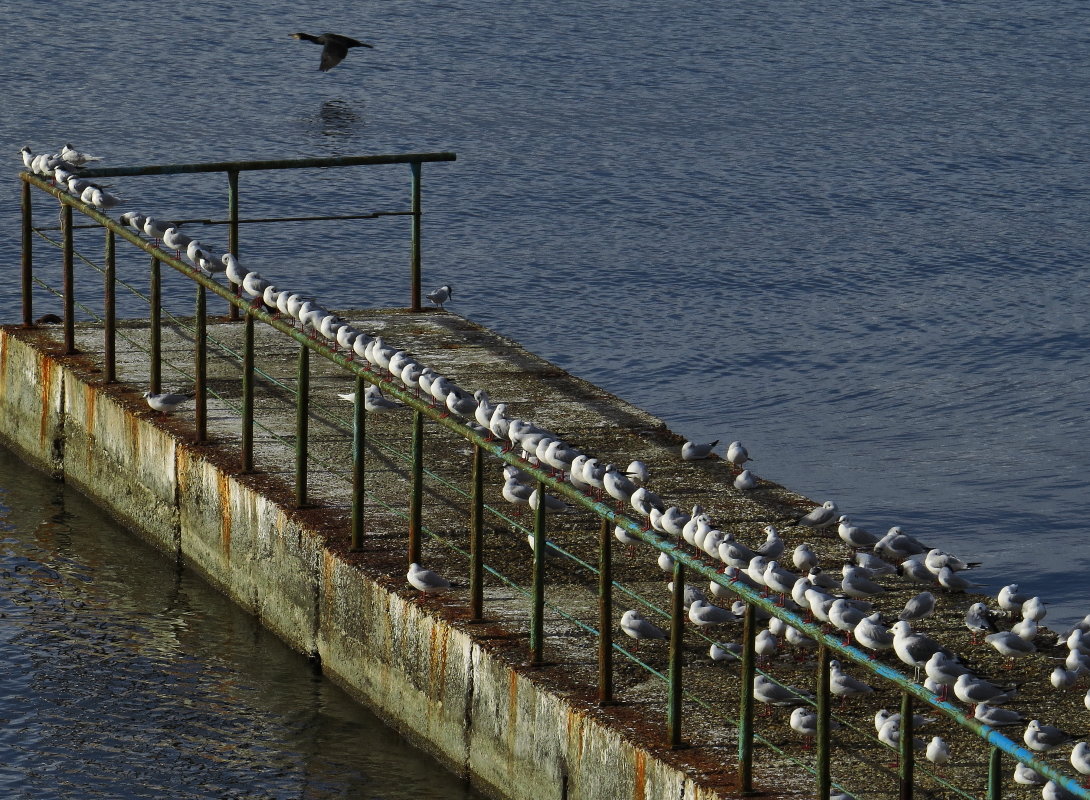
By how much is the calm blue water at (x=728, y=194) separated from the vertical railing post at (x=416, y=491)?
5.85m

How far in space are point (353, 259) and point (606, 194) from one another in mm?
4289

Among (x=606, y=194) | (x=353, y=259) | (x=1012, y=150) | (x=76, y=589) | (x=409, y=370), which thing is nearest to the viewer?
(x=409, y=370)

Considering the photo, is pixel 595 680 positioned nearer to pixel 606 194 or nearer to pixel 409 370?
pixel 409 370

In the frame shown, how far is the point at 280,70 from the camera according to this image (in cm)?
3459

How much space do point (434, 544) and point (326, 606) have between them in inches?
25.5

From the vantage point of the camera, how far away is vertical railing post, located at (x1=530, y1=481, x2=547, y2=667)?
9156 millimetres

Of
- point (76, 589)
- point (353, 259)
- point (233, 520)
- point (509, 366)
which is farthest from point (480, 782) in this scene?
point (353, 259)

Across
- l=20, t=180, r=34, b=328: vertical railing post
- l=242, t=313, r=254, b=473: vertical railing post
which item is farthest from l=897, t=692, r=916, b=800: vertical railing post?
l=20, t=180, r=34, b=328: vertical railing post

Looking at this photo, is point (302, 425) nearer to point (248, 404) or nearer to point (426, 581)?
point (248, 404)

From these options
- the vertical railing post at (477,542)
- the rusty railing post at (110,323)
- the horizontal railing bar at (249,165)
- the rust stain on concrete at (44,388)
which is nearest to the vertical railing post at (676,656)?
the vertical railing post at (477,542)

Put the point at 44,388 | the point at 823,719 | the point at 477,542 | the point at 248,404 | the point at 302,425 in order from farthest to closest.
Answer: the point at 44,388, the point at 248,404, the point at 302,425, the point at 477,542, the point at 823,719

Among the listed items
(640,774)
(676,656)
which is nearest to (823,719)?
(676,656)

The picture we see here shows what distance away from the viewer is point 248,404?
11.8m

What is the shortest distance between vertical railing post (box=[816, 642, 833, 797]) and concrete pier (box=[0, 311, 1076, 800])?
33 cm
